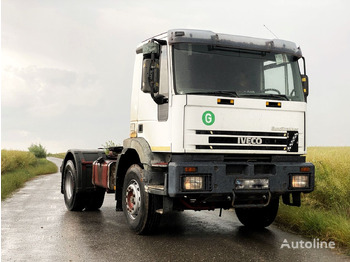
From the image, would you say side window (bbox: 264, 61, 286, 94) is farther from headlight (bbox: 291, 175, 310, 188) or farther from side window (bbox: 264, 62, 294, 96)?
headlight (bbox: 291, 175, 310, 188)

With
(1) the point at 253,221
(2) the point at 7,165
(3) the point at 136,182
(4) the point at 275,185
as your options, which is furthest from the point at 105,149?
(2) the point at 7,165

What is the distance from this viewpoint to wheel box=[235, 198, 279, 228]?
8.81 metres

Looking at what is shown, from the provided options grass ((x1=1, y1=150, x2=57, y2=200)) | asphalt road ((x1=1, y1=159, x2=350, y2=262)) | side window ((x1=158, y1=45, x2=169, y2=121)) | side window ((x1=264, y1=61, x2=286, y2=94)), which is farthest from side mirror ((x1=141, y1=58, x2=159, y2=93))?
grass ((x1=1, y1=150, x2=57, y2=200))

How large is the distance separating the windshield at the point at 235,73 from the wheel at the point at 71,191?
506cm

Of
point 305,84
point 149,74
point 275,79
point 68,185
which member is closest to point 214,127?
point 149,74

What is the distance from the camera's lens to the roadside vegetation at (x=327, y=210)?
25.5 ft

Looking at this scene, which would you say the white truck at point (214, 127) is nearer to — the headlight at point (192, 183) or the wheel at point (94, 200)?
the headlight at point (192, 183)

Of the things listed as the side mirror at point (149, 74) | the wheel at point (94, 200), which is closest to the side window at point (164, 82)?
the side mirror at point (149, 74)

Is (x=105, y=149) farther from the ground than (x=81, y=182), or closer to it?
farther from the ground

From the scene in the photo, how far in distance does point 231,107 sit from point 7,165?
21.1 m

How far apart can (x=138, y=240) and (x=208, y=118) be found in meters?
2.30

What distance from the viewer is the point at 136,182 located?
8.23m

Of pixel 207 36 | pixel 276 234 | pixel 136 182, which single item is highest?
pixel 207 36

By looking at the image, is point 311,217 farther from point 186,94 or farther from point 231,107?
point 186,94
